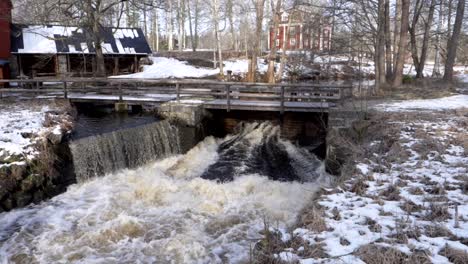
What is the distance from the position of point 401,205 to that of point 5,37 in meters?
25.0

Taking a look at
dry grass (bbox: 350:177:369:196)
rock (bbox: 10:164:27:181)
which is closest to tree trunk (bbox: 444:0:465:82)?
dry grass (bbox: 350:177:369:196)

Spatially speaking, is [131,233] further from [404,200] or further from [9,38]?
[9,38]

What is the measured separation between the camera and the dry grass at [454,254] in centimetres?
358

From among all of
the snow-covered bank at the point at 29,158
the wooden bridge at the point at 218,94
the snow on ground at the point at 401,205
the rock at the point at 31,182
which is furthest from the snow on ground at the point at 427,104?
the rock at the point at 31,182

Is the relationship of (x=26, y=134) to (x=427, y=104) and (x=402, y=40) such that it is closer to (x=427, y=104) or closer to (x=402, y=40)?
(x=427, y=104)

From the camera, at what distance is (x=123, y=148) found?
10.2 m

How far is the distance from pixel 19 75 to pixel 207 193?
2124 cm

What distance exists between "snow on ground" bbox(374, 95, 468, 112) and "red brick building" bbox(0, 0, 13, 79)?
19552mm

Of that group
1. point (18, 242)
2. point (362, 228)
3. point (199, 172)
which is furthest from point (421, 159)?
point (18, 242)

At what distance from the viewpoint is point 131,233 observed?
21.1ft

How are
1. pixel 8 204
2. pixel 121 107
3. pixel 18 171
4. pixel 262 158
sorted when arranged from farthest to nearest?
pixel 121 107, pixel 262 158, pixel 18 171, pixel 8 204

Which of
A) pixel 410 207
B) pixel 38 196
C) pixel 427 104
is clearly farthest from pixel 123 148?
pixel 427 104

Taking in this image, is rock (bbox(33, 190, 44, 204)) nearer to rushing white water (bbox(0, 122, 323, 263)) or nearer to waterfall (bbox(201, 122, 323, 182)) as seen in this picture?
rushing white water (bbox(0, 122, 323, 263))

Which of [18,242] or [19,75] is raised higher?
[19,75]
